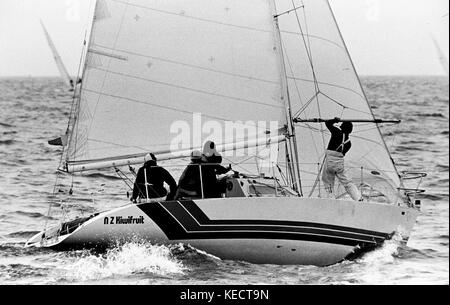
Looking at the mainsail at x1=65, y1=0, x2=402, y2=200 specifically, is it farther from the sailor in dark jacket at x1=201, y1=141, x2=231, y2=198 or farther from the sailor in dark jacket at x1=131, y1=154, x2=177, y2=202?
the sailor in dark jacket at x1=201, y1=141, x2=231, y2=198

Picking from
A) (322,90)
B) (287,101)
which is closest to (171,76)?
(287,101)

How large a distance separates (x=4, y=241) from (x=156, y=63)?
3.72 metres

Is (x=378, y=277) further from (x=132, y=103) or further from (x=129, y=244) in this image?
(x=132, y=103)

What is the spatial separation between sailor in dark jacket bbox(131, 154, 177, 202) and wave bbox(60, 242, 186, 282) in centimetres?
105

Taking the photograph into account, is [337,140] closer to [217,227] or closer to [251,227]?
[251,227]

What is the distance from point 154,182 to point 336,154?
277 cm

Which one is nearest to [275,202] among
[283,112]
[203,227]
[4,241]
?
[203,227]

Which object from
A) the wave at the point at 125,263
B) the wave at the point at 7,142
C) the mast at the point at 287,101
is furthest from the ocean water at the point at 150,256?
the wave at the point at 7,142

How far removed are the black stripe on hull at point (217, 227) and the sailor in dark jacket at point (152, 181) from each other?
0.80 meters

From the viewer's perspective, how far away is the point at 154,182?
12828 millimetres

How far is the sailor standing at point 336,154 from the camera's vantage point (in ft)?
42.3

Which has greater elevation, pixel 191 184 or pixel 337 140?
pixel 337 140

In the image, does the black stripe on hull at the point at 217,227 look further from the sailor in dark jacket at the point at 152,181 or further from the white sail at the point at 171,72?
the white sail at the point at 171,72

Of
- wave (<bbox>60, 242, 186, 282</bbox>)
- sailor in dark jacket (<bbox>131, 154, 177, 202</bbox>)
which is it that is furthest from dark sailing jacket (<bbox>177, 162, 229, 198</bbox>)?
wave (<bbox>60, 242, 186, 282</bbox>)
